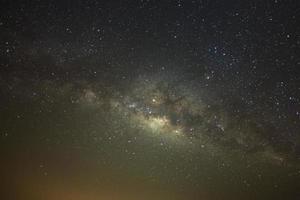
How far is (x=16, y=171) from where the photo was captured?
60.1 meters

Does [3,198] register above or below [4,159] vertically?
below

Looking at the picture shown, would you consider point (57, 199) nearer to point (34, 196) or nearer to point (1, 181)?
point (34, 196)

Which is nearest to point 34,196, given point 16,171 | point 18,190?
point 18,190

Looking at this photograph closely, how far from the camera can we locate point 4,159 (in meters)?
58.6

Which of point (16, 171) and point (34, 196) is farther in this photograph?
point (34, 196)

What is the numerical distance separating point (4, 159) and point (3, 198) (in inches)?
283

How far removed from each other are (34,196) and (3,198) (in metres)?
6.33

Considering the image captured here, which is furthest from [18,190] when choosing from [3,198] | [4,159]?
[4,159]

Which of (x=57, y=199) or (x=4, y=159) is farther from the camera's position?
(x=57, y=199)

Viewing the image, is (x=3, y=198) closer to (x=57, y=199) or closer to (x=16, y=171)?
(x=16, y=171)

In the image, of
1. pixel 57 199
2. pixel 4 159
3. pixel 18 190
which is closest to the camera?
pixel 4 159

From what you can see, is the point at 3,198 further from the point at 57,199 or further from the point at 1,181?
the point at 57,199

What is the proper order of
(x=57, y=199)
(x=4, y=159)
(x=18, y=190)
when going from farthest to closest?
(x=57, y=199) → (x=18, y=190) → (x=4, y=159)

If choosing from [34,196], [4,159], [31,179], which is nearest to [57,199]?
[34,196]
